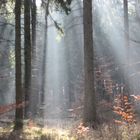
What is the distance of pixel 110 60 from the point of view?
105 feet

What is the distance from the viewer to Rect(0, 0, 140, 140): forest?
35.1 feet

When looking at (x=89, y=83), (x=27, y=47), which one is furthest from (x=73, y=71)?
(x=89, y=83)

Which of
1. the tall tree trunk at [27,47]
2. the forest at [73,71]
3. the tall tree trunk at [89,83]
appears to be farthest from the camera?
the tall tree trunk at [27,47]

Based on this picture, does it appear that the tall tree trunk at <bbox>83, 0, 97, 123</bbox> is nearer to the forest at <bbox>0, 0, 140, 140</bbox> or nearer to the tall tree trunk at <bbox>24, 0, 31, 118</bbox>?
the forest at <bbox>0, 0, 140, 140</bbox>

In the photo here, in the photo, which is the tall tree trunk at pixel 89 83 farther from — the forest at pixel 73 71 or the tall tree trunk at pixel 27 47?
the tall tree trunk at pixel 27 47

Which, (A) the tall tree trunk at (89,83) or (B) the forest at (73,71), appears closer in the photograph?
(B) the forest at (73,71)

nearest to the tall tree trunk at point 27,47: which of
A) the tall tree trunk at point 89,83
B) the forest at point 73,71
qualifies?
the forest at point 73,71

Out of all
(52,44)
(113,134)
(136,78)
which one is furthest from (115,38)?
(113,134)

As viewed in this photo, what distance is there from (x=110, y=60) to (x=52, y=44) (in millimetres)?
15065

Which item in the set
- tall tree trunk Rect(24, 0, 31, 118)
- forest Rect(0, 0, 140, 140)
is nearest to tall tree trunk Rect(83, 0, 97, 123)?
forest Rect(0, 0, 140, 140)

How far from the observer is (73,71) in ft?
125

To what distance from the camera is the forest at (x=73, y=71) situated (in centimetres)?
1069

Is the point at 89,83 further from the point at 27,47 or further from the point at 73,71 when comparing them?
the point at 73,71

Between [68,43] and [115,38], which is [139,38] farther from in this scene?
[68,43]
